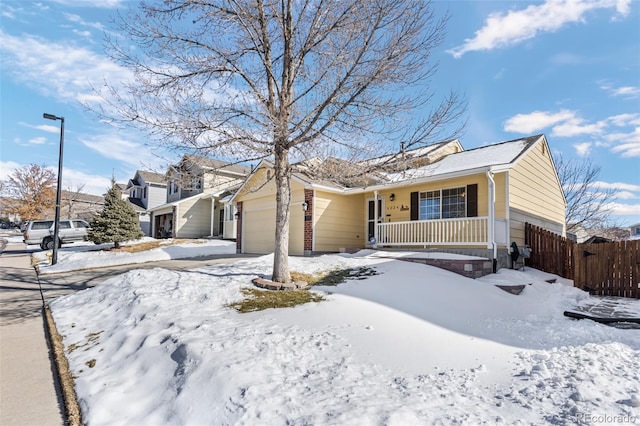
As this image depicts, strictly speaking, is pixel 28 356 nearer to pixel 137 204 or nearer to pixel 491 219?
pixel 491 219

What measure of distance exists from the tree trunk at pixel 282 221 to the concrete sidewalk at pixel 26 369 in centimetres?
383

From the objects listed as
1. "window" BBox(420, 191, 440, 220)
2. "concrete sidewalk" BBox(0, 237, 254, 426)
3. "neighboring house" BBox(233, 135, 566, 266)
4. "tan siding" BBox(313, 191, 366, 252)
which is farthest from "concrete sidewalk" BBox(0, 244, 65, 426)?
"window" BBox(420, 191, 440, 220)

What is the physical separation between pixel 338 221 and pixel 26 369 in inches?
424

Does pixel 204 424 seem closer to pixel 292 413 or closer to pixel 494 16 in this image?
pixel 292 413

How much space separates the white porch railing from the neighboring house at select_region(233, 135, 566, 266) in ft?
0.10

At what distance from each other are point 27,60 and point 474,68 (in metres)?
11.8

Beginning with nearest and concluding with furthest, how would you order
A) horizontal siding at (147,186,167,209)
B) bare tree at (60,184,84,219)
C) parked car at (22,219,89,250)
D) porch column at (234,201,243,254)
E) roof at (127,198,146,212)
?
porch column at (234,201,243,254) → parked car at (22,219,89,250) → roof at (127,198,146,212) → horizontal siding at (147,186,167,209) → bare tree at (60,184,84,219)

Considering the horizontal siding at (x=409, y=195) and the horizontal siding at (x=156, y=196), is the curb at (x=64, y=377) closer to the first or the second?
the horizontal siding at (x=409, y=195)

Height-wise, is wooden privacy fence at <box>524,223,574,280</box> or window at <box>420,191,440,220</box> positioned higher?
window at <box>420,191,440,220</box>

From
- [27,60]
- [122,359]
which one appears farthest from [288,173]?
[27,60]

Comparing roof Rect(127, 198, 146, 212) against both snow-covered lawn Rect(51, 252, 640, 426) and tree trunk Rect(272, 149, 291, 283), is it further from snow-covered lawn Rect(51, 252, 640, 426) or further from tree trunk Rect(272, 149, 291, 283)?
tree trunk Rect(272, 149, 291, 283)

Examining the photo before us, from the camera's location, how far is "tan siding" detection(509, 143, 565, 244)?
451 inches

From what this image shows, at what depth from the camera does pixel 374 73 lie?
626 cm
